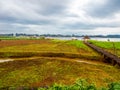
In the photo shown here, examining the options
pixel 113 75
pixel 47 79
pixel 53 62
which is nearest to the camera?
pixel 47 79

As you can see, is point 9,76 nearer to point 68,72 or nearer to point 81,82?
point 68,72

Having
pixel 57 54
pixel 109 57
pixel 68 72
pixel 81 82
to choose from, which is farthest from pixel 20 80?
pixel 57 54

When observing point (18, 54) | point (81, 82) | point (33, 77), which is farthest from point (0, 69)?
point (81, 82)

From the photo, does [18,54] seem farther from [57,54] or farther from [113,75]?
[113,75]

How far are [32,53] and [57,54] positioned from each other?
3.98m

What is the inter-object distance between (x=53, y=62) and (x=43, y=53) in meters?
11.6

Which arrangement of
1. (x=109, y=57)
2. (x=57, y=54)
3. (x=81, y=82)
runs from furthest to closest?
1. (x=57, y=54)
2. (x=109, y=57)
3. (x=81, y=82)

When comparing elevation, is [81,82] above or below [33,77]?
above

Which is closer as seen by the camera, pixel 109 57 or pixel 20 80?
pixel 20 80

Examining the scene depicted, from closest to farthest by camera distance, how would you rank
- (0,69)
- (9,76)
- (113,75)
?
1. (9,76)
2. (113,75)
3. (0,69)

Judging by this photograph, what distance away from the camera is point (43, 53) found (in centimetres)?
4269

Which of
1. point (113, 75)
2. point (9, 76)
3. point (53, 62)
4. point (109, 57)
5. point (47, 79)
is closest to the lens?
point (47, 79)

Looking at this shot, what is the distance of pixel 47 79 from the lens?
2220 centimetres

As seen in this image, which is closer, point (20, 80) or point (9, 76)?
point (20, 80)
